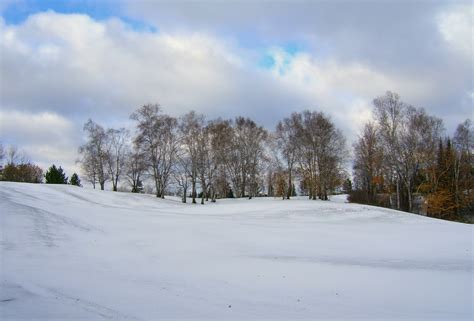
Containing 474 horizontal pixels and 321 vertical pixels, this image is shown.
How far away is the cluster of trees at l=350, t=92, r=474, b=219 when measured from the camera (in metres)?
43.3

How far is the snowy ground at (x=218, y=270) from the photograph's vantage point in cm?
791

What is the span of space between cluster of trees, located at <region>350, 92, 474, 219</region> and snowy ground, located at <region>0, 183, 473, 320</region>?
24.1 meters

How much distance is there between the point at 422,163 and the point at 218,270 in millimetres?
41823

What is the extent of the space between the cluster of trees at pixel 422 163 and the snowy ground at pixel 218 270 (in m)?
24.1

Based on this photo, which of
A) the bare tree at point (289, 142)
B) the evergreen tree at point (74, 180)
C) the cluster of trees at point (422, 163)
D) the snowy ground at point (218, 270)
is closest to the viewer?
the snowy ground at point (218, 270)

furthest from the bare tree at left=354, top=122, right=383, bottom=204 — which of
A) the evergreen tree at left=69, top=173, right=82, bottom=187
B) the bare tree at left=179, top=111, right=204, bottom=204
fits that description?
the evergreen tree at left=69, top=173, right=82, bottom=187

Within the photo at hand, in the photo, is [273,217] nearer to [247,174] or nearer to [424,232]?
[424,232]

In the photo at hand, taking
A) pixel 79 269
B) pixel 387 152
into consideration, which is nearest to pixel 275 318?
pixel 79 269

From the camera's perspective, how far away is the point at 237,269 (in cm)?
1158

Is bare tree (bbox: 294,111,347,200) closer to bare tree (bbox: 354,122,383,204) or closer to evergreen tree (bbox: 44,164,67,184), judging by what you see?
bare tree (bbox: 354,122,383,204)

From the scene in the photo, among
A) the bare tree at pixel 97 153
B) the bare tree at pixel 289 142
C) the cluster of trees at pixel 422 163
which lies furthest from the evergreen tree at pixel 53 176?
the cluster of trees at pixel 422 163

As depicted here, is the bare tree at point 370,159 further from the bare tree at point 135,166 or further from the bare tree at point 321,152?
the bare tree at point 135,166

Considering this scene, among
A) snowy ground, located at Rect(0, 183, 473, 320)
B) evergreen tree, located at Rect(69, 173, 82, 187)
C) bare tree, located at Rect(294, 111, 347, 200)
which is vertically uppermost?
bare tree, located at Rect(294, 111, 347, 200)

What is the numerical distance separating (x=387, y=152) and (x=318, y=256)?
34.7 meters
